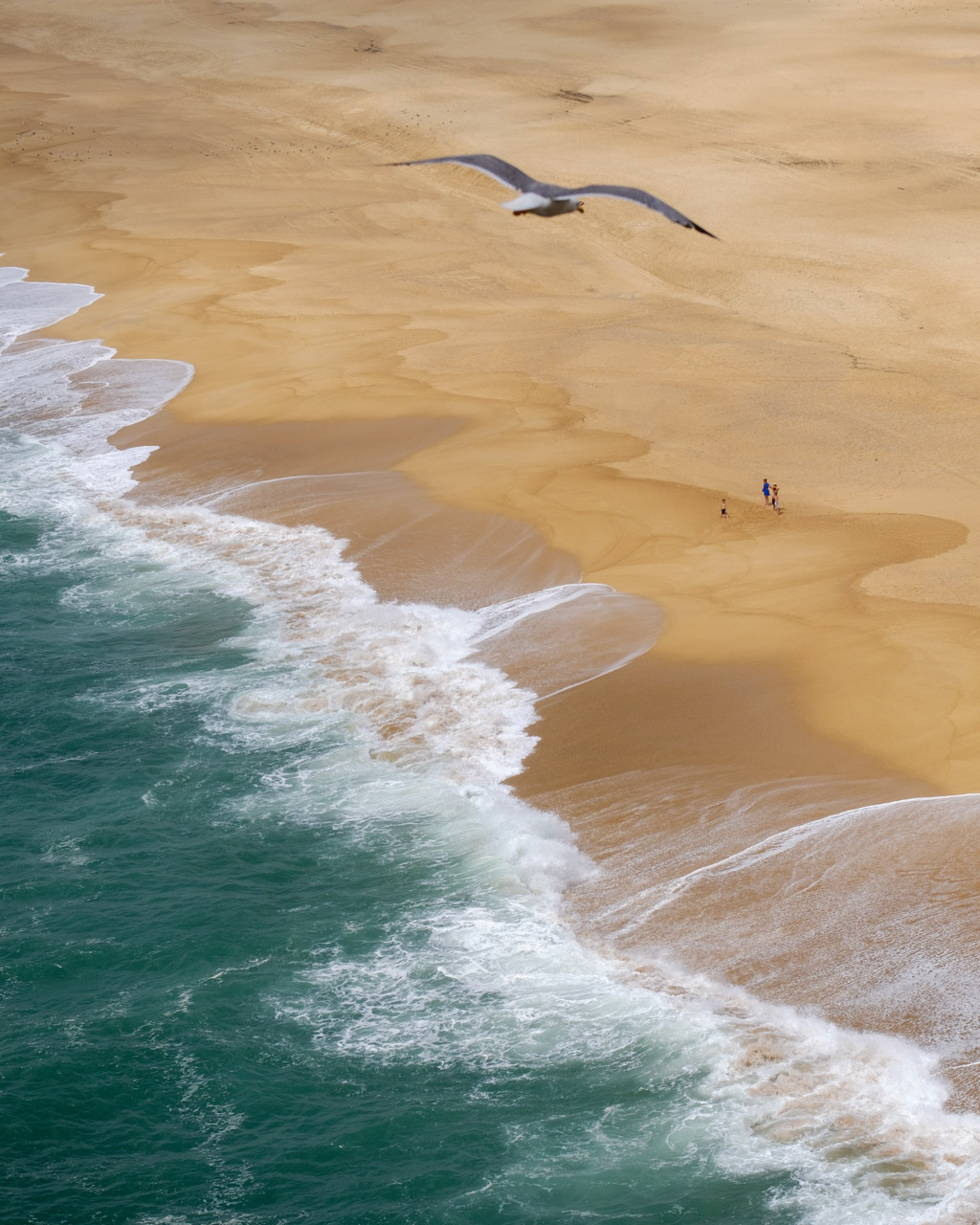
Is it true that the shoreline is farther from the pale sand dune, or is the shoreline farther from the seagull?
the seagull

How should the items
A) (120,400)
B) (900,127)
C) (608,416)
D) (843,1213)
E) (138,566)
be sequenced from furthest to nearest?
1. (900,127)
2. (120,400)
3. (608,416)
4. (138,566)
5. (843,1213)

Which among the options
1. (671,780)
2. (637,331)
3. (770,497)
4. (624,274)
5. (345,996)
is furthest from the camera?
(624,274)

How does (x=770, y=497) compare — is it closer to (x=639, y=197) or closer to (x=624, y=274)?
(x=639, y=197)

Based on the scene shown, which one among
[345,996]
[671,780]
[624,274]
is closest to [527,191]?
[671,780]

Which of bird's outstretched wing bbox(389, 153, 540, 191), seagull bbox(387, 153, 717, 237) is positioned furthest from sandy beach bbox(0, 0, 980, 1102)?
bird's outstretched wing bbox(389, 153, 540, 191)

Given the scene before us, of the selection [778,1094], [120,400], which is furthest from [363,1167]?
[120,400]

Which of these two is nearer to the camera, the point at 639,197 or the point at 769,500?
the point at 639,197

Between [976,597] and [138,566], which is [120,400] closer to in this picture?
[138,566]
